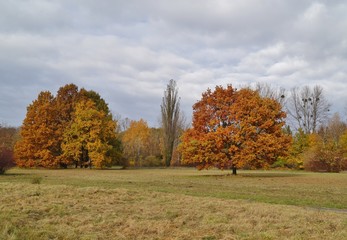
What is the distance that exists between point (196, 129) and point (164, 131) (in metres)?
33.0

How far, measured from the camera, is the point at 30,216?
7750mm

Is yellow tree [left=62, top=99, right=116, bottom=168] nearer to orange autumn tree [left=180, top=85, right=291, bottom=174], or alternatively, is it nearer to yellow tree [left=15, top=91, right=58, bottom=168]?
yellow tree [left=15, top=91, right=58, bottom=168]

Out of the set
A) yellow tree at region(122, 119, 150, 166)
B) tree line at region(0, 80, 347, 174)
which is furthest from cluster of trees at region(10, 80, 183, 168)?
yellow tree at region(122, 119, 150, 166)

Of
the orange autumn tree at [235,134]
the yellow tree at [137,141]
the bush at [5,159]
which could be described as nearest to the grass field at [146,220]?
the orange autumn tree at [235,134]

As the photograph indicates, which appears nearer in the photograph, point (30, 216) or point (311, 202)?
point (30, 216)

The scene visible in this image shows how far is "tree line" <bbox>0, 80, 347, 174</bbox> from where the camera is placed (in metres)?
28.3

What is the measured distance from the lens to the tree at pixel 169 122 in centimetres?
6156

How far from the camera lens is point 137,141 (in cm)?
6856

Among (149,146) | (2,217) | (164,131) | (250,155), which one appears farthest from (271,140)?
(149,146)

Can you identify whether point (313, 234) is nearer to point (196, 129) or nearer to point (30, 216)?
point (30, 216)

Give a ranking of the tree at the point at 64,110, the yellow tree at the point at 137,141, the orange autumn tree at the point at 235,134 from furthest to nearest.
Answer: the yellow tree at the point at 137,141
the tree at the point at 64,110
the orange autumn tree at the point at 235,134

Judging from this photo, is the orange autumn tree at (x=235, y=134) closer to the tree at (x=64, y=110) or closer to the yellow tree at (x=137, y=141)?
the tree at (x=64, y=110)

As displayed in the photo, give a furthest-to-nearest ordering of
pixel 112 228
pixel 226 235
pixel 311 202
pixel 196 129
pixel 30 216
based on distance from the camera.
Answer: pixel 196 129 → pixel 311 202 → pixel 30 216 → pixel 112 228 → pixel 226 235

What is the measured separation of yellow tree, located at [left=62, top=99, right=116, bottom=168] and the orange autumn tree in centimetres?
1807
